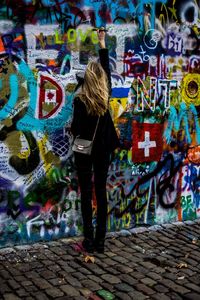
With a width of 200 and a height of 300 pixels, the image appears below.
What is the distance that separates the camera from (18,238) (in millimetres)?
5555

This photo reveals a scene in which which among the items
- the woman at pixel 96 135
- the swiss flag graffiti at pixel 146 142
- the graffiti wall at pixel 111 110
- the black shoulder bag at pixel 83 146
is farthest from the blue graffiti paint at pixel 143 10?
the black shoulder bag at pixel 83 146

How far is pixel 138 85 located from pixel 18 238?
2.37 metres

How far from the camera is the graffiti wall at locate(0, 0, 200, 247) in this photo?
537cm

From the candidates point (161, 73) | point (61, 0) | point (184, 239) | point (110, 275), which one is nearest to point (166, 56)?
point (161, 73)

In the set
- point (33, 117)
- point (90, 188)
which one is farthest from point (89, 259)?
point (33, 117)

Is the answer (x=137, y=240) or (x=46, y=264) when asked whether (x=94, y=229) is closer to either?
(x=137, y=240)

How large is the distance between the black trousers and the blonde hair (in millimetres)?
560

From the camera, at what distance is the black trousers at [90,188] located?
549 cm

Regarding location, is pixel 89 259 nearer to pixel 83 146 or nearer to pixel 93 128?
pixel 83 146

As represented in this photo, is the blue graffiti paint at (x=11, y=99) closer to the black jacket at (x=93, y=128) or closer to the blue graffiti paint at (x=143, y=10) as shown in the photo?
the black jacket at (x=93, y=128)

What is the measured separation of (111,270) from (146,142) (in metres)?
1.90

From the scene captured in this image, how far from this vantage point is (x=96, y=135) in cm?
538

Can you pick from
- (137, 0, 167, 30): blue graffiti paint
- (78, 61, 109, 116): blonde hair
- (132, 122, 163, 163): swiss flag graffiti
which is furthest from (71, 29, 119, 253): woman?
(132, 122, 163, 163): swiss flag graffiti

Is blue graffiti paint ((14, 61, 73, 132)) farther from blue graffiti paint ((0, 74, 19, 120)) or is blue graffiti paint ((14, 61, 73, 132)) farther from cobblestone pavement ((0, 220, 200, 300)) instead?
cobblestone pavement ((0, 220, 200, 300))
